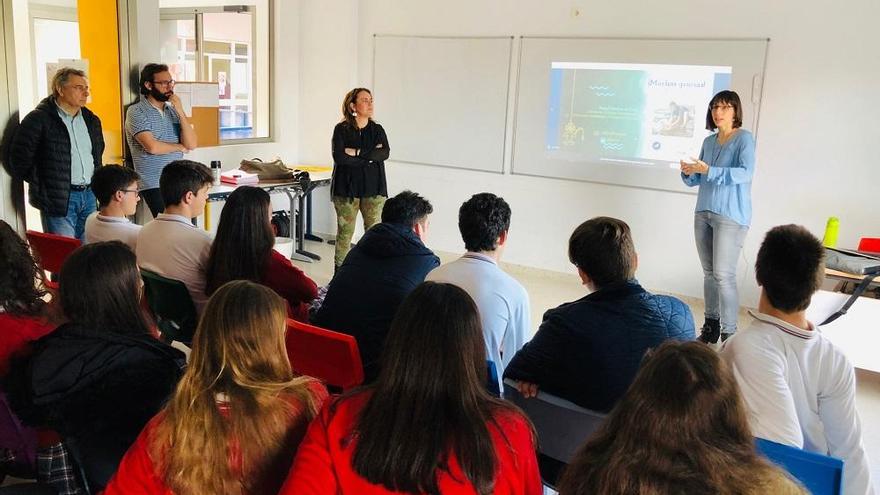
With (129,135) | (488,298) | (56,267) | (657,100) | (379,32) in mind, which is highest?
(379,32)

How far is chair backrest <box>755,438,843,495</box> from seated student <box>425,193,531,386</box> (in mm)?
899

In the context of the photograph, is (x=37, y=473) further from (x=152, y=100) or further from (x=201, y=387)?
(x=152, y=100)

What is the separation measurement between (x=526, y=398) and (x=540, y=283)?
3.85m

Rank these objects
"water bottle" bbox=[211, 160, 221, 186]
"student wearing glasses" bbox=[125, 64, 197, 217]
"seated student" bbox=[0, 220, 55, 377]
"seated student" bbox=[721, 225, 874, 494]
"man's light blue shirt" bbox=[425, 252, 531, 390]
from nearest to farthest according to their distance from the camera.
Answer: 1. "seated student" bbox=[721, 225, 874, 494]
2. "seated student" bbox=[0, 220, 55, 377]
3. "man's light blue shirt" bbox=[425, 252, 531, 390]
4. "student wearing glasses" bbox=[125, 64, 197, 217]
5. "water bottle" bbox=[211, 160, 221, 186]

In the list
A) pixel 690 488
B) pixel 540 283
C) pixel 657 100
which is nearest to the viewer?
pixel 690 488

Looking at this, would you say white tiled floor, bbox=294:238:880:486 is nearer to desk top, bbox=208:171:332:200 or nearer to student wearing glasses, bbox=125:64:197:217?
desk top, bbox=208:171:332:200

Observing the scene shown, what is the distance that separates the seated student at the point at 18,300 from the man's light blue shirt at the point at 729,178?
139 inches

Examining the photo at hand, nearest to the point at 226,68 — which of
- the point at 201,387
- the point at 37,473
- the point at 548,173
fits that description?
the point at 548,173

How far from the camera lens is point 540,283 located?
5723mm

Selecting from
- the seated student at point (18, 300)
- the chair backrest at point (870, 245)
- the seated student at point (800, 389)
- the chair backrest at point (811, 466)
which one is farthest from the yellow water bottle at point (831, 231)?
the seated student at point (18, 300)

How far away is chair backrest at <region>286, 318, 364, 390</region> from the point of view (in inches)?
82.7

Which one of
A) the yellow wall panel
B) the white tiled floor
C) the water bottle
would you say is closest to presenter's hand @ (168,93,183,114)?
the yellow wall panel

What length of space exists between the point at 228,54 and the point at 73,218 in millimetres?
2569

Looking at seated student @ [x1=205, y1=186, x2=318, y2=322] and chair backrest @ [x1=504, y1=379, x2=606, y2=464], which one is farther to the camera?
seated student @ [x1=205, y1=186, x2=318, y2=322]
